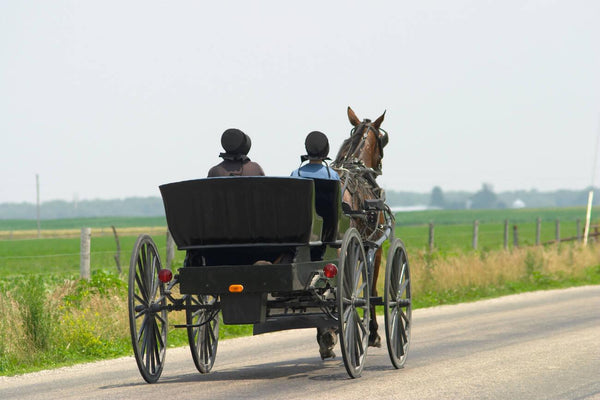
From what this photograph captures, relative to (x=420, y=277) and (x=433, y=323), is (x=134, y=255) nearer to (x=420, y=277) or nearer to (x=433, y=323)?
(x=433, y=323)

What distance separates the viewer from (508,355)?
11.3 m

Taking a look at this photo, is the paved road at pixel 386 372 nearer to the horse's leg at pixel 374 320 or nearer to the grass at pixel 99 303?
the horse's leg at pixel 374 320

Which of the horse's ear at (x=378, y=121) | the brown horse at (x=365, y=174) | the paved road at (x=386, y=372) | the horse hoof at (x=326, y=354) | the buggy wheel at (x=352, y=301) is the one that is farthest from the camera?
the horse's ear at (x=378, y=121)

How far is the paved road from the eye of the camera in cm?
876

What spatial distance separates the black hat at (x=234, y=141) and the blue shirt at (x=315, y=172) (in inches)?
31.6

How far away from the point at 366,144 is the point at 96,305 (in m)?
4.65

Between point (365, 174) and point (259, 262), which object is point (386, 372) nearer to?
point (259, 262)

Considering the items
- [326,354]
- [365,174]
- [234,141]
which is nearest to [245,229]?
[234,141]

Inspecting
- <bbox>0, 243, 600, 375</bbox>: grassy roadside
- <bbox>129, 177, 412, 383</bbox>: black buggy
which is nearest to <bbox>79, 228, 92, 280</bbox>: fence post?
<bbox>0, 243, 600, 375</bbox>: grassy roadside

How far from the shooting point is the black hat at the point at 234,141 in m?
9.59

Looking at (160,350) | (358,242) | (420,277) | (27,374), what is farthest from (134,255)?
(420,277)

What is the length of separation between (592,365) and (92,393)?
201 inches

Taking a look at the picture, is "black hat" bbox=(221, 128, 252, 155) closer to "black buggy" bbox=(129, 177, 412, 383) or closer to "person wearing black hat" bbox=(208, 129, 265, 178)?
"person wearing black hat" bbox=(208, 129, 265, 178)

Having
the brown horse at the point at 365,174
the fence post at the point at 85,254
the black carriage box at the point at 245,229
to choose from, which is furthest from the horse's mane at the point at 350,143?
the fence post at the point at 85,254
